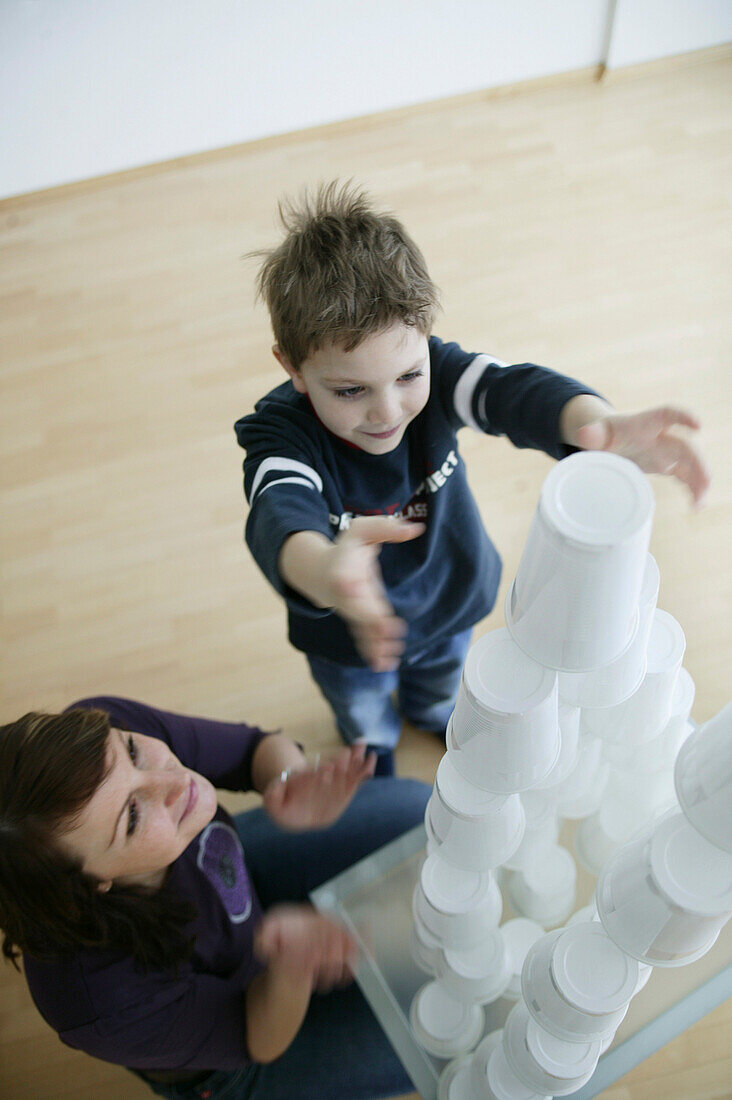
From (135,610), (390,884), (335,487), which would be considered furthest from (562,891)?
(135,610)

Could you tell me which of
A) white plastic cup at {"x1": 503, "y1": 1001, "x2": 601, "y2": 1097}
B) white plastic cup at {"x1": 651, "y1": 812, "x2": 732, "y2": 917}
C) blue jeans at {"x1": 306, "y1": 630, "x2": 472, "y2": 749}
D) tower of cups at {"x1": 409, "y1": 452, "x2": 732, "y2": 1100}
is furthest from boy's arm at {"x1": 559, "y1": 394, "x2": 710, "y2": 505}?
blue jeans at {"x1": 306, "y1": 630, "x2": 472, "y2": 749}

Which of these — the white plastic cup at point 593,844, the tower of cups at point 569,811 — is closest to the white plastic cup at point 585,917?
the tower of cups at point 569,811

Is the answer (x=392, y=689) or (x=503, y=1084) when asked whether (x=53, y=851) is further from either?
(x=392, y=689)

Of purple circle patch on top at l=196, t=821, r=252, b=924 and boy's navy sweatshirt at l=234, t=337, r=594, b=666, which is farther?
purple circle patch on top at l=196, t=821, r=252, b=924

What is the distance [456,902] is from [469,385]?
0.49 metres

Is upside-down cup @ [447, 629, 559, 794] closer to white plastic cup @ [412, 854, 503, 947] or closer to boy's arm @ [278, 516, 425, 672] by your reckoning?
boy's arm @ [278, 516, 425, 672]

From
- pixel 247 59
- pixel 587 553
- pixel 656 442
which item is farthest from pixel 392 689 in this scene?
pixel 247 59

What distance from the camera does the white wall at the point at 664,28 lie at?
7.11 ft

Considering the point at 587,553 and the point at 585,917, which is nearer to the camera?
the point at 587,553

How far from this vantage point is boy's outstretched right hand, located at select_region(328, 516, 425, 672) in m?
0.51

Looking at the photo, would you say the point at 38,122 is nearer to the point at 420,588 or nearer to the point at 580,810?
the point at 420,588

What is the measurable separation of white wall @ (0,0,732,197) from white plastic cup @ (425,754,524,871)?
226 centimetres

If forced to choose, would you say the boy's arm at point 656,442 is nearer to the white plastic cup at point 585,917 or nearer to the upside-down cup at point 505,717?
the upside-down cup at point 505,717

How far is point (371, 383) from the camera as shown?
702 millimetres
